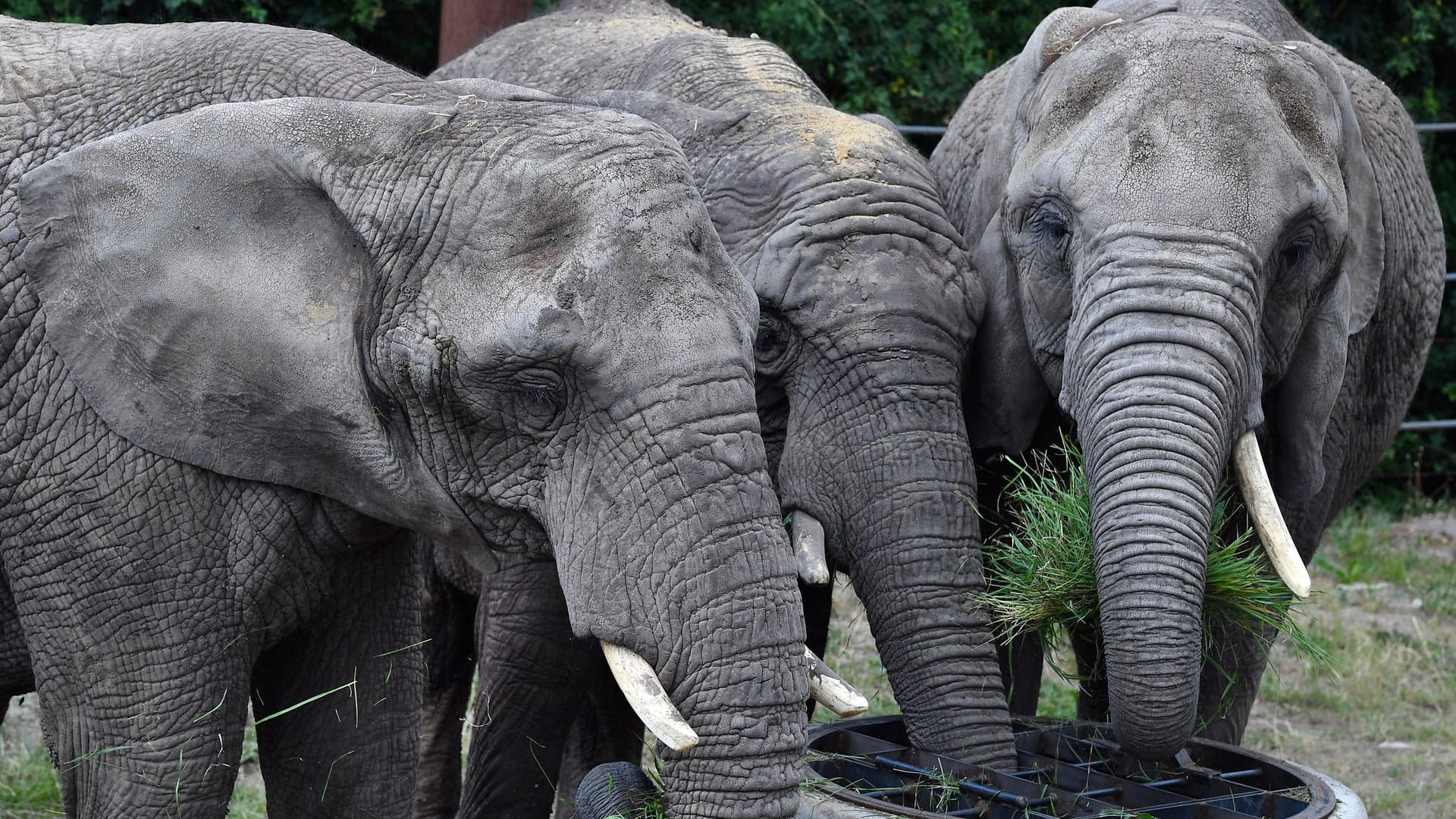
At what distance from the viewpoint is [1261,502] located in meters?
4.14

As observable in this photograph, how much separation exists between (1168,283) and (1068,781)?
1062 mm

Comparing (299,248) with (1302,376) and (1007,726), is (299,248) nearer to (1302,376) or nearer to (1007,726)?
(1007,726)

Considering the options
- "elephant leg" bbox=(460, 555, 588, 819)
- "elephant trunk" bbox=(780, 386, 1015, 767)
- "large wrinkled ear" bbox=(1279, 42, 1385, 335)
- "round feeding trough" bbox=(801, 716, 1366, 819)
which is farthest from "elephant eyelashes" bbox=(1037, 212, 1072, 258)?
"elephant leg" bbox=(460, 555, 588, 819)

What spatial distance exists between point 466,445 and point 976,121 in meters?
2.65

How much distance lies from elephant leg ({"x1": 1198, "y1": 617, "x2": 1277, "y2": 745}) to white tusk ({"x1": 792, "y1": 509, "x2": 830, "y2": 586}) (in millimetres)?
1139

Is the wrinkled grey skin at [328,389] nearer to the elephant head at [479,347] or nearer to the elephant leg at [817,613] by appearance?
the elephant head at [479,347]

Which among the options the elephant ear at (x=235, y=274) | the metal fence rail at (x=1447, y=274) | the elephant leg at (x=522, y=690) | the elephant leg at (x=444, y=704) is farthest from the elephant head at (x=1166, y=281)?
the metal fence rail at (x=1447, y=274)

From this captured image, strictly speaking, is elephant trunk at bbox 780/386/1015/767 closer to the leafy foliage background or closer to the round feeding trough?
the round feeding trough

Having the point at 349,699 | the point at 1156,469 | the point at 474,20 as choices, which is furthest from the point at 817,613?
the point at 474,20

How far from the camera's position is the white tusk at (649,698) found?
2.83 metres

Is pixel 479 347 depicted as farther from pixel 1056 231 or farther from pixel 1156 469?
pixel 1056 231

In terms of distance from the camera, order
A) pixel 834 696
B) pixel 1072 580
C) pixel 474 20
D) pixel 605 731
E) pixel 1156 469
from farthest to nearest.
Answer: pixel 474 20 → pixel 605 731 → pixel 1072 580 → pixel 1156 469 → pixel 834 696

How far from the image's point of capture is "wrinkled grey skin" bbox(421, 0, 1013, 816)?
402 cm

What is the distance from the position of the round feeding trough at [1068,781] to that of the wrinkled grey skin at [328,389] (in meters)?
0.77
